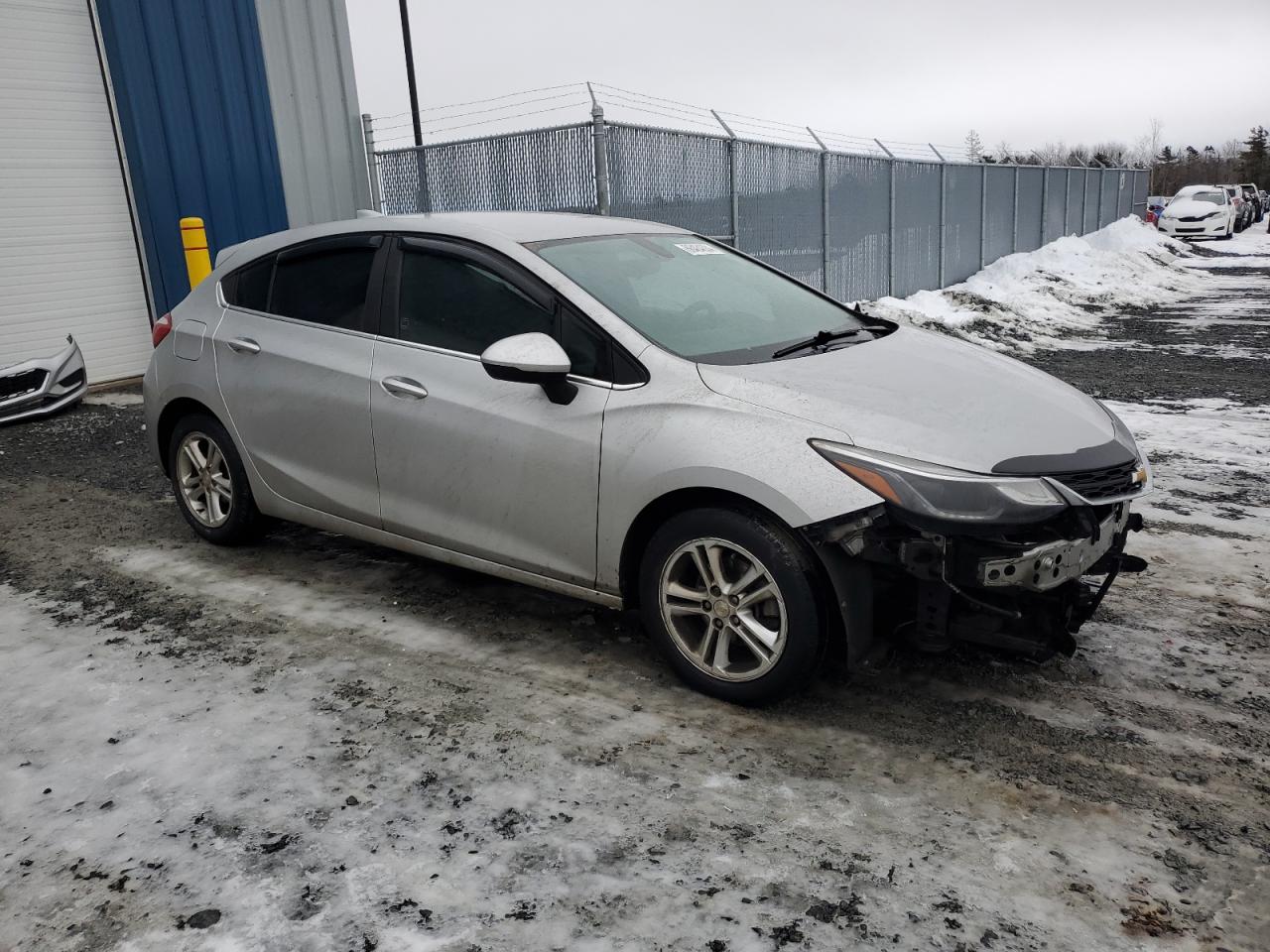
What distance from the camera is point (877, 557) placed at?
10.2 feet

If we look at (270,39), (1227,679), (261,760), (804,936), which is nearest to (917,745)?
(804,936)

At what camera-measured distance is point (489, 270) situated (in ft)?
13.4

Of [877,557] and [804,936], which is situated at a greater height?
[877,557]

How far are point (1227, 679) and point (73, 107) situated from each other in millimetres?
12077

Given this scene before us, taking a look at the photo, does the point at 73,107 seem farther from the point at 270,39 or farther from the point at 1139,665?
the point at 1139,665

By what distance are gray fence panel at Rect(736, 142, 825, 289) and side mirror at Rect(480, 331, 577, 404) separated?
8908 millimetres

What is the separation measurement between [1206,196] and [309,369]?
4095 centimetres

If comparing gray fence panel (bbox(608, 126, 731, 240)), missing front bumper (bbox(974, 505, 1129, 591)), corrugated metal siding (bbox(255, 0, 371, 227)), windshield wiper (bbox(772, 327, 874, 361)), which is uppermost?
corrugated metal siding (bbox(255, 0, 371, 227))

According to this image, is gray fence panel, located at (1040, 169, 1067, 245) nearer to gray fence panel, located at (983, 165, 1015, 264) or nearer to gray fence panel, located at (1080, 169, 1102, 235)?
gray fence panel, located at (1080, 169, 1102, 235)

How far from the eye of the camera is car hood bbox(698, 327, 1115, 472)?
3.19 metres

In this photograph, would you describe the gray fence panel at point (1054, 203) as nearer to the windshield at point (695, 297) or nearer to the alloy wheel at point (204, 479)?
the windshield at point (695, 297)

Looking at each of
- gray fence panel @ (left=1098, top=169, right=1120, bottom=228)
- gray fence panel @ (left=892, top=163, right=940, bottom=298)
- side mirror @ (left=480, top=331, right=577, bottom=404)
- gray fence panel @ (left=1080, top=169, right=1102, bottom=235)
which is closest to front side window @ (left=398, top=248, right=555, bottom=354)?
side mirror @ (left=480, top=331, right=577, bottom=404)

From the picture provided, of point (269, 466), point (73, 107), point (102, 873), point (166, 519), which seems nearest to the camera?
point (102, 873)

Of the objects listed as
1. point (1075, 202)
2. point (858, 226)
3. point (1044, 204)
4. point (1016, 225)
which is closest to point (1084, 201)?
point (1075, 202)
